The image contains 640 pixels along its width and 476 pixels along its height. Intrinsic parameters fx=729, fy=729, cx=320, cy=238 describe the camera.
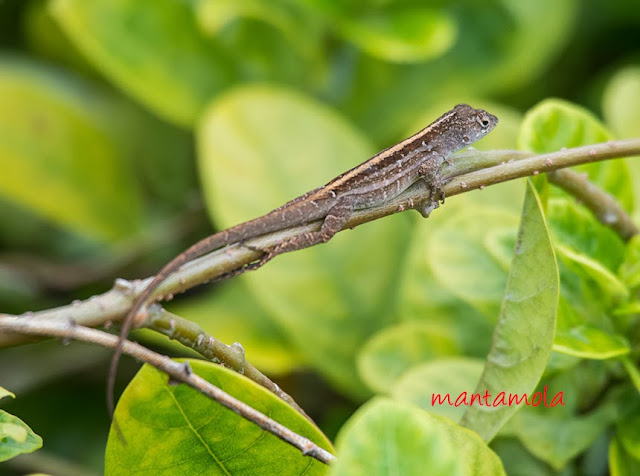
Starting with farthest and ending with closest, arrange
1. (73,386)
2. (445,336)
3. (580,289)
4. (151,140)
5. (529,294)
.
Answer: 1. (151,140)
2. (73,386)
3. (445,336)
4. (580,289)
5. (529,294)

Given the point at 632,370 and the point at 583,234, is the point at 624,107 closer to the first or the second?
the point at 583,234

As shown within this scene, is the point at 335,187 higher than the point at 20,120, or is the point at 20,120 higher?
the point at 20,120

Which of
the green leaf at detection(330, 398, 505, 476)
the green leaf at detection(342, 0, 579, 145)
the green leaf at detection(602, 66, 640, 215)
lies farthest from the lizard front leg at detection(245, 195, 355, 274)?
the green leaf at detection(342, 0, 579, 145)

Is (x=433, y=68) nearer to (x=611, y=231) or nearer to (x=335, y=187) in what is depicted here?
(x=335, y=187)

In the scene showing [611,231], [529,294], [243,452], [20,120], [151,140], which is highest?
[151,140]

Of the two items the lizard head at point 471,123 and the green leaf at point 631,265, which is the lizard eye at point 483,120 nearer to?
the lizard head at point 471,123

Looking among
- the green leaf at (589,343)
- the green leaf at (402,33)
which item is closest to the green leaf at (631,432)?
the green leaf at (589,343)

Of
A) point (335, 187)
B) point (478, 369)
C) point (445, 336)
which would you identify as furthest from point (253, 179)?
point (478, 369)
